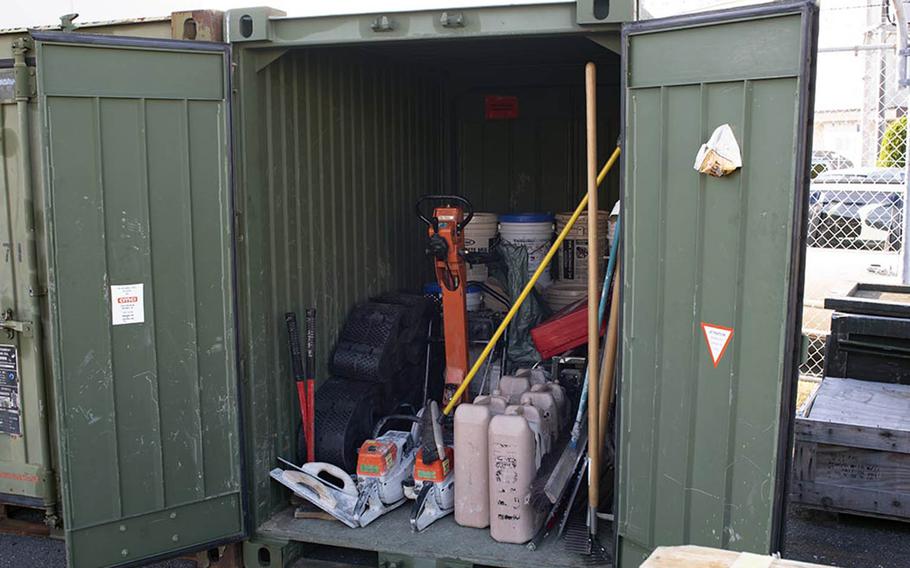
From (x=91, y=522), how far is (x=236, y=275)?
4.33ft

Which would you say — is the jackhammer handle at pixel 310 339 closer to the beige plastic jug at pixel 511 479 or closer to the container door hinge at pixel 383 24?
the beige plastic jug at pixel 511 479

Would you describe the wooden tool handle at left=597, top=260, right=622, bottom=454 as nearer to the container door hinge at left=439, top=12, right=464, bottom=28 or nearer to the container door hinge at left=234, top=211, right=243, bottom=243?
the container door hinge at left=439, top=12, right=464, bottom=28

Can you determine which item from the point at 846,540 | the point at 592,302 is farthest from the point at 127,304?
the point at 846,540

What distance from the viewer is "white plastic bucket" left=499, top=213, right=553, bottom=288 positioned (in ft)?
19.9

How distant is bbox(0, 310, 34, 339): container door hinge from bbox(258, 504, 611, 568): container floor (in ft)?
5.16

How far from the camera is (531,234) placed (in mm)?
6098

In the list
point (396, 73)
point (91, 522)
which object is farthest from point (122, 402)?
point (396, 73)

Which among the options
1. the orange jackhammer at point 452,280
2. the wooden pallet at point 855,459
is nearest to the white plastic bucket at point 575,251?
the orange jackhammer at point 452,280

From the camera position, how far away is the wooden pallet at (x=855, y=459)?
15.5ft

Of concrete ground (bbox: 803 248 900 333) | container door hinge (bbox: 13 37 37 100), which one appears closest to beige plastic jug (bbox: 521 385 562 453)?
container door hinge (bbox: 13 37 37 100)

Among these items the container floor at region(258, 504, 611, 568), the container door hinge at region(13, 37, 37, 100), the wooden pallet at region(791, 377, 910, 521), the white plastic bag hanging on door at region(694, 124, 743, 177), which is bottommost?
the container floor at region(258, 504, 611, 568)

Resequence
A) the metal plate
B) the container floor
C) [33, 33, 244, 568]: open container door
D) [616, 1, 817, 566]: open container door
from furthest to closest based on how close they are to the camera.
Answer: the metal plate
the container floor
[33, 33, 244, 568]: open container door
[616, 1, 817, 566]: open container door

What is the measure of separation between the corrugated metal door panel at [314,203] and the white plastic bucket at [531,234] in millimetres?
759

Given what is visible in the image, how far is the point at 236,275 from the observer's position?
4.16 metres
